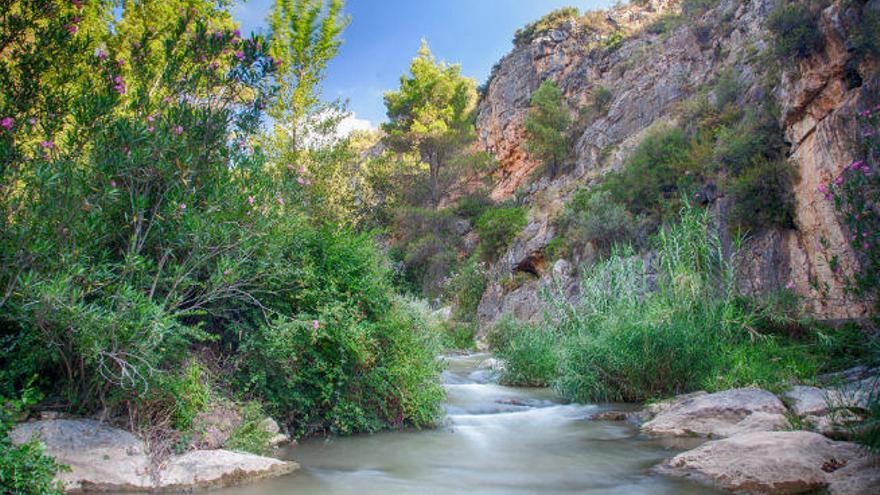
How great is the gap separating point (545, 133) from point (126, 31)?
25808 millimetres

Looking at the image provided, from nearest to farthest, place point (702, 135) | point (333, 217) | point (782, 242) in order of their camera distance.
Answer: point (782, 242), point (333, 217), point (702, 135)

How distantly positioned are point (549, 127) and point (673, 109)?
32.0ft

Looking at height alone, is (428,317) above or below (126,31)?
below

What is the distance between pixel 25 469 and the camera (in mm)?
4004

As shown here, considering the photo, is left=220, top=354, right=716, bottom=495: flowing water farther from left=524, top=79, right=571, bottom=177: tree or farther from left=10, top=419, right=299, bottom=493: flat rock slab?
left=524, top=79, right=571, bottom=177: tree

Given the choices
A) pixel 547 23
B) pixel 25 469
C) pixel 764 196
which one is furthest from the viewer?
pixel 547 23

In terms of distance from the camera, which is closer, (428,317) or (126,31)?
(428,317)

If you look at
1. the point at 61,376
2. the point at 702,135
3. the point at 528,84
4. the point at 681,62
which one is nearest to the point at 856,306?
the point at 702,135

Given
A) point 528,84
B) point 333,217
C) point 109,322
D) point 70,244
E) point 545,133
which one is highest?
point 528,84

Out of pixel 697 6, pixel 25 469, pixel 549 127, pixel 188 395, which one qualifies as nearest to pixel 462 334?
pixel 188 395

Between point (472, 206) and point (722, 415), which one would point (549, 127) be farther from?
point (722, 415)

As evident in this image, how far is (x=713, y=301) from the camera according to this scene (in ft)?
32.9

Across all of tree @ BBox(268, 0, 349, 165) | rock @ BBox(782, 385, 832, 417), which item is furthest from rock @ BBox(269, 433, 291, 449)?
tree @ BBox(268, 0, 349, 165)

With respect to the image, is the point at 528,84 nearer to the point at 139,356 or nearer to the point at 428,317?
the point at 428,317
